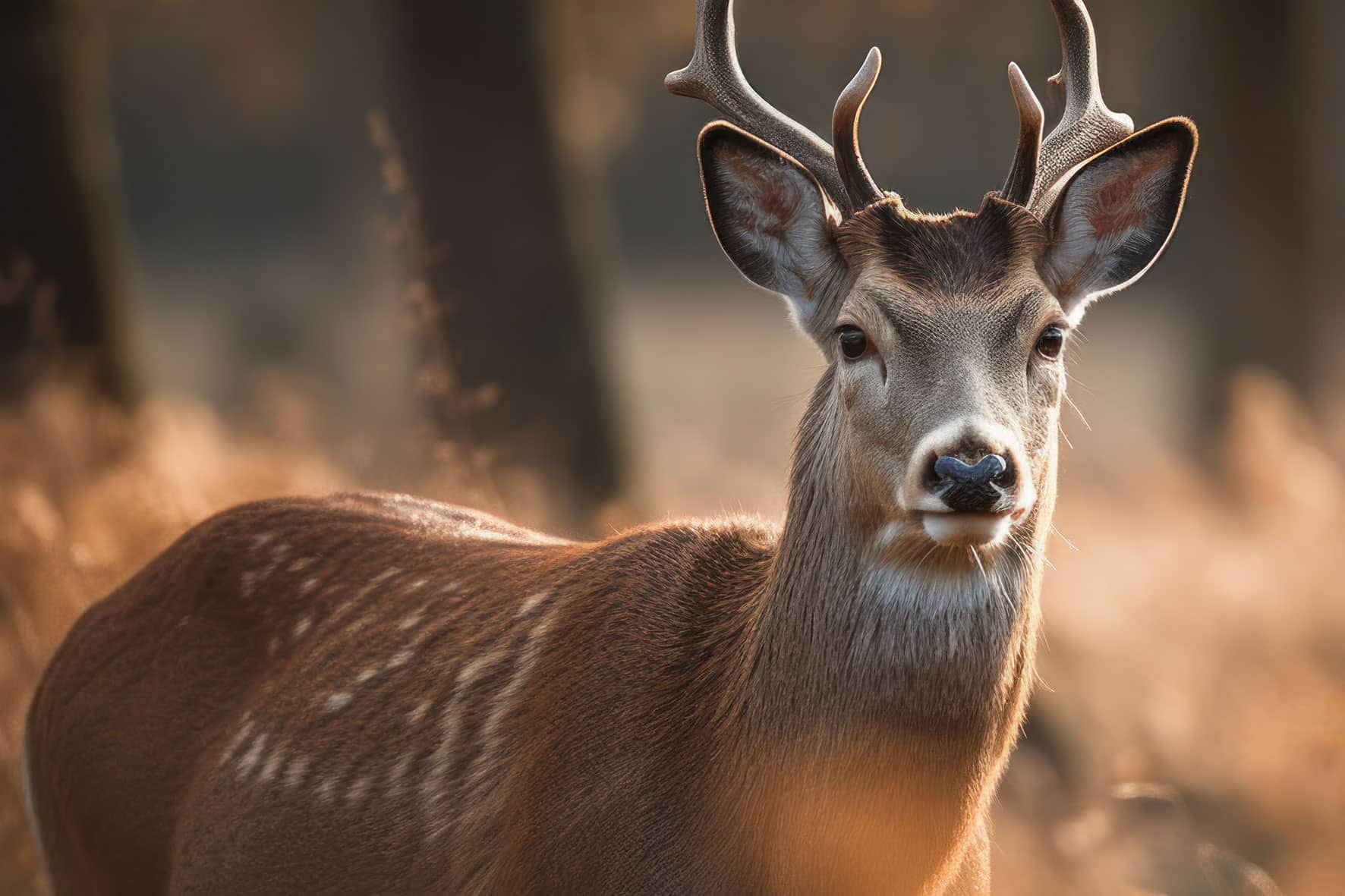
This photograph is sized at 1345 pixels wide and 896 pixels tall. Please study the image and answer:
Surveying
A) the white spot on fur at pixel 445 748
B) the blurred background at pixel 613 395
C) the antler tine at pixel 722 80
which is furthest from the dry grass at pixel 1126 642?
the antler tine at pixel 722 80

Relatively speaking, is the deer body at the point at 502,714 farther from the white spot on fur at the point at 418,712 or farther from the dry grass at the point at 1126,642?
the dry grass at the point at 1126,642

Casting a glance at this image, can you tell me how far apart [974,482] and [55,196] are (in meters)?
8.44

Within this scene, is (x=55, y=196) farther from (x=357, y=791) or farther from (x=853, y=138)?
(x=853, y=138)

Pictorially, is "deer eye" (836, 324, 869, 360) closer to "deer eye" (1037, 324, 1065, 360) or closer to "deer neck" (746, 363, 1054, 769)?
"deer neck" (746, 363, 1054, 769)

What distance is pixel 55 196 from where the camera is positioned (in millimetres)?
10383

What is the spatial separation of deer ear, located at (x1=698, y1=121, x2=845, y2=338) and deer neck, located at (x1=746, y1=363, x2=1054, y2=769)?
1.97 ft

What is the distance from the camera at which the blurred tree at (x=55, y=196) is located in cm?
1029

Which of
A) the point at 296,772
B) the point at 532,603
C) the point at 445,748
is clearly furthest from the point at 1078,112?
the point at 296,772

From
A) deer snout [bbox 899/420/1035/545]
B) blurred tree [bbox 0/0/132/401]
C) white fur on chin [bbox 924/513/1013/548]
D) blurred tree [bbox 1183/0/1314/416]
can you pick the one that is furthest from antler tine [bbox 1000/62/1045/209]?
blurred tree [bbox 1183/0/1314/416]

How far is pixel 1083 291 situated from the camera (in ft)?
14.6

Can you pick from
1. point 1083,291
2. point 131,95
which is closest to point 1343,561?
point 1083,291

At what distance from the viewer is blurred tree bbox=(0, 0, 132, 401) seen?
405 inches

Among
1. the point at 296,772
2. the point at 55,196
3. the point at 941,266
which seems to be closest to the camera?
the point at 941,266

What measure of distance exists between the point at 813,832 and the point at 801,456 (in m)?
1.02
